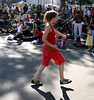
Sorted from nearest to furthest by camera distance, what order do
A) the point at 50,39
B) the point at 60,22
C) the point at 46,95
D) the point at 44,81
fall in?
the point at 46,95, the point at 50,39, the point at 44,81, the point at 60,22

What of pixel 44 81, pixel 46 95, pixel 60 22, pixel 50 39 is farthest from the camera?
pixel 60 22

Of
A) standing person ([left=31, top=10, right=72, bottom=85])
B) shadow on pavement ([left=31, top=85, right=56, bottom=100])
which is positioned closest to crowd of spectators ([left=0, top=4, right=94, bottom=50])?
standing person ([left=31, top=10, right=72, bottom=85])

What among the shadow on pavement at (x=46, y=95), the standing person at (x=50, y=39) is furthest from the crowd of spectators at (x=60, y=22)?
the shadow on pavement at (x=46, y=95)

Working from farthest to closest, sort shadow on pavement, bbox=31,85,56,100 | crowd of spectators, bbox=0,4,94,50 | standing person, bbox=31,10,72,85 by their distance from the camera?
crowd of spectators, bbox=0,4,94,50 < standing person, bbox=31,10,72,85 < shadow on pavement, bbox=31,85,56,100

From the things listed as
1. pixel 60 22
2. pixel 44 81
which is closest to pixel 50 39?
pixel 44 81

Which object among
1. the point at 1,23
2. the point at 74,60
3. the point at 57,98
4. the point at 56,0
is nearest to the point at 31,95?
the point at 57,98

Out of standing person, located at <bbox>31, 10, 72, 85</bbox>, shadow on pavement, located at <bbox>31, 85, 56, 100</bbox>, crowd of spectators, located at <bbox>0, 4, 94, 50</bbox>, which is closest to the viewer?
shadow on pavement, located at <bbox>31, 85, 56, 100</bbox>

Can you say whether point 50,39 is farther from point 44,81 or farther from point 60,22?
point 60,22

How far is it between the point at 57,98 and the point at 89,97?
2.07 ft

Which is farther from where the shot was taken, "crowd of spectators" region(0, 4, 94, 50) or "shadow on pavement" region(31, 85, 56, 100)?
"crowd of spectators" region(0, 4, 94, 50)

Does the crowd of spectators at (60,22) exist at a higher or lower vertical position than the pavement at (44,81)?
higher

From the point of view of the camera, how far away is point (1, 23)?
17.6 metres

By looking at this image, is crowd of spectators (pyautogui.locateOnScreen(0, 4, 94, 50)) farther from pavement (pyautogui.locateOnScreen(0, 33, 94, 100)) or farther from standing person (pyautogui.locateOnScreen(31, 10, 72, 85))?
standing person (pyautogui.locateOnScreen(31, 10, 72, 85))

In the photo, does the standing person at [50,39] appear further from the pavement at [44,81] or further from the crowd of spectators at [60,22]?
the crowd of spectators at [60,22]
